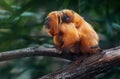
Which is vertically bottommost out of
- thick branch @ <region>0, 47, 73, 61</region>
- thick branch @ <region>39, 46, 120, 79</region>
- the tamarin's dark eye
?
thick branch @ <region>39, 46, 120, 79</region>

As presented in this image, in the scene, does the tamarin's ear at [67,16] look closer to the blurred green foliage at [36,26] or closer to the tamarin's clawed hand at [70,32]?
the tamarin's clawed hand at [70,32]

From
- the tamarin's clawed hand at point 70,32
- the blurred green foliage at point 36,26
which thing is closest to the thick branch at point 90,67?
the tamarin's clawed hand at point 70,32

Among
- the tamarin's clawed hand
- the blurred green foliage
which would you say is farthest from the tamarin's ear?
the blurred green foliage

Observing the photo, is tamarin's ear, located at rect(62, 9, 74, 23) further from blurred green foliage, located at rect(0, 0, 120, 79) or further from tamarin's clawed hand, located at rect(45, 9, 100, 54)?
blurred green foliage, located at rect(0, 0, 120, 79)

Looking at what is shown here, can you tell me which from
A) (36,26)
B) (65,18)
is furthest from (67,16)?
(36,26)

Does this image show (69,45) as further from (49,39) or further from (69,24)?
(49,39)

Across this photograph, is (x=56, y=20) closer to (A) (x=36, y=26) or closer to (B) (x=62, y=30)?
(B) (x=62, y=30)
